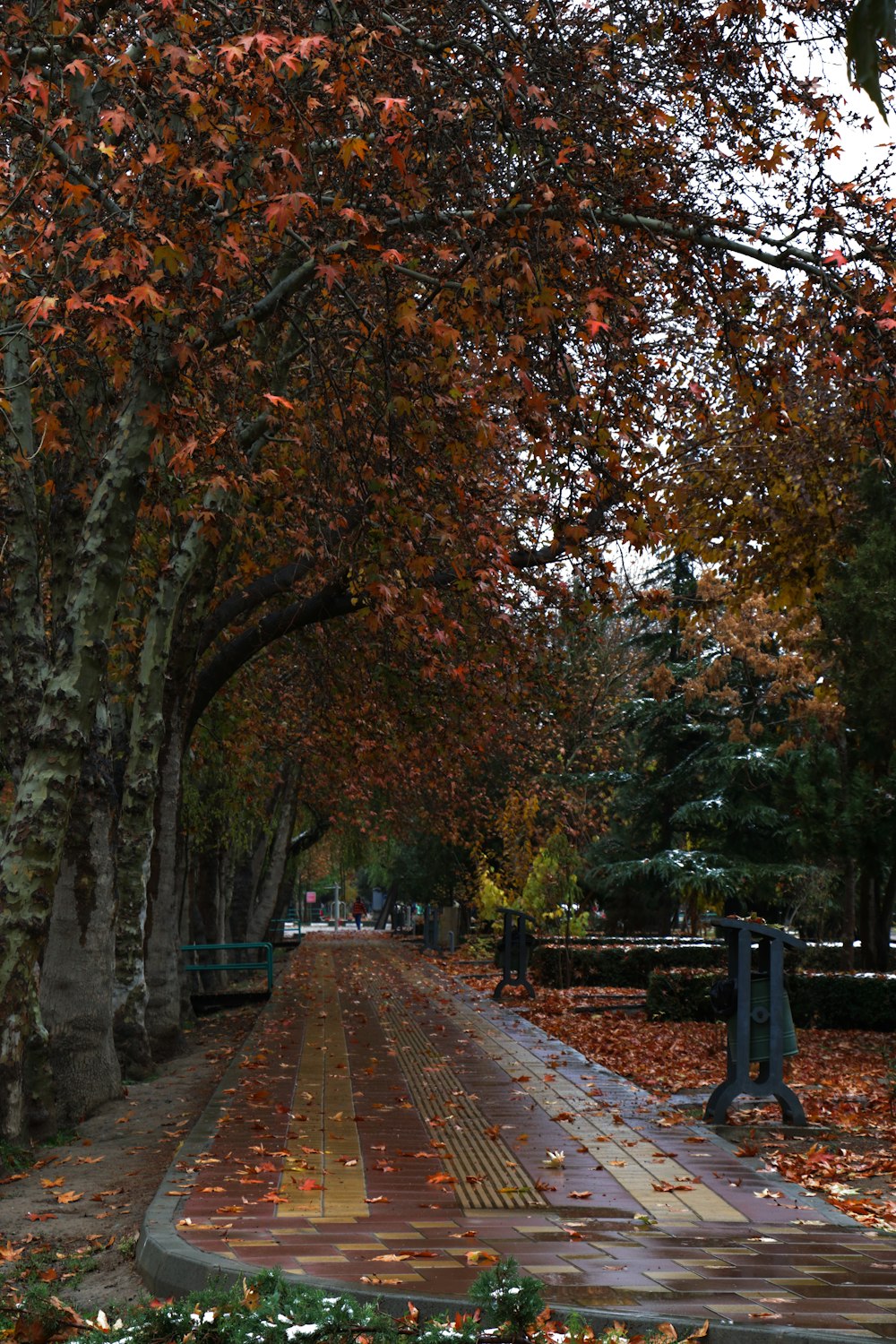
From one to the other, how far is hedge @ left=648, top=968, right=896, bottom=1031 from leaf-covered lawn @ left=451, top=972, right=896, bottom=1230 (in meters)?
0.19

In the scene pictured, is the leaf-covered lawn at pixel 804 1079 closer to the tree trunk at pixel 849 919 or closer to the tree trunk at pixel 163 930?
the tree trunk at pixel 849 919

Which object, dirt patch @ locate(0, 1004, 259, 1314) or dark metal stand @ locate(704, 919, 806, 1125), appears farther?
dark metal stand @ locate(704, 919, 806, 1125)

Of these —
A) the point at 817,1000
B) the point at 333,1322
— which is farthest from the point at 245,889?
the point at 333,1322

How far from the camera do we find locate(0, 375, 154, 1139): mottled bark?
9.16 meters

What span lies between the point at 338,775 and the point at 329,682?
4.37m

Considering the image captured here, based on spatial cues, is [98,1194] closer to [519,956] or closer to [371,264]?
[371,264]

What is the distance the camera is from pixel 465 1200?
22.8 ft

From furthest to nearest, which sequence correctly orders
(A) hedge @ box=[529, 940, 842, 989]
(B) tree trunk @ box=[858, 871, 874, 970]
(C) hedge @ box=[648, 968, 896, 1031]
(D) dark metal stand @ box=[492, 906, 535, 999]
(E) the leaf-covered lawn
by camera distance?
(A) hedge @ box=[529, 940, 842, 989]
(B) tree trunk @ box=[858, 871, 874, 970]
(D) dark metal stand @ box=[492, 906, 535, 999]
(C) hedge @ box=[648, 968, 896, 1031]
(E) the leaf-covered lawn

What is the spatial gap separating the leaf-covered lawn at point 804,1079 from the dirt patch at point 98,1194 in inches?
137

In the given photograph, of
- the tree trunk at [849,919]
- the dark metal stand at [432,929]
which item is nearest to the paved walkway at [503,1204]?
the tree trunk at [849,919]

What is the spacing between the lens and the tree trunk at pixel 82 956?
11.1 metres

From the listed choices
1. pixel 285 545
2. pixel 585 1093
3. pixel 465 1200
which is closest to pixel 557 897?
pixel 285 545

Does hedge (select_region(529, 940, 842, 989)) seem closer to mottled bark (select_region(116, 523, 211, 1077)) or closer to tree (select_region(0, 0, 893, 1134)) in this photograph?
mottled bark (select_region(116, 523, 211, 1077))

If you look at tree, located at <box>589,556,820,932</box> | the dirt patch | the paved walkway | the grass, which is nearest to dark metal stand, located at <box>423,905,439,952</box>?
tree, located at <box>589,556,820,932</box>
